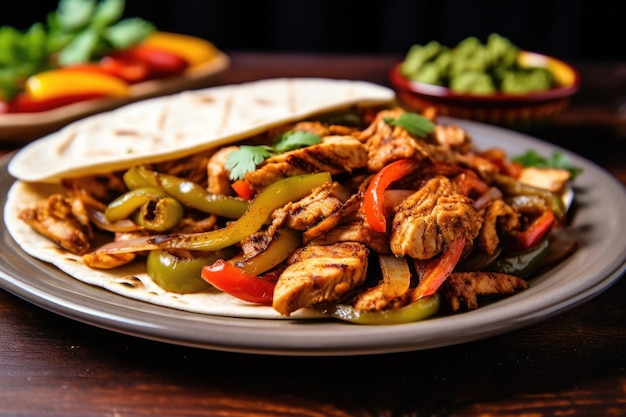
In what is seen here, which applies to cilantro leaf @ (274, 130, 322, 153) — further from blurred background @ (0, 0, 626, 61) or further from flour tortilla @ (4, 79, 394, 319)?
blurred background @ (0, 0, 626, 61)

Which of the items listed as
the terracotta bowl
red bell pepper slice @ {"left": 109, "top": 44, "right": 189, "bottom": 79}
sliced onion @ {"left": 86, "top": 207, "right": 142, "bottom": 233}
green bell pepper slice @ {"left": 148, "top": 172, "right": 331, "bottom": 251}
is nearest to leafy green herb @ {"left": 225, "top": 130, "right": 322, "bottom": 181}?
green bell pepper slice @ {"left": 148, "top": 172, "right": 331, "bottom": 251}

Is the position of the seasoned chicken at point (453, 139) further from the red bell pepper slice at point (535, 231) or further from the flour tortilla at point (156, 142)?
the red bell pepper slice at point (535, 231)

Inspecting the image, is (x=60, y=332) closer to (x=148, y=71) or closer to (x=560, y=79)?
(x=148, y=71)

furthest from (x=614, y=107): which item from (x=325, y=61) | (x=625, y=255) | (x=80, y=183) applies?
(x=80, y=183)

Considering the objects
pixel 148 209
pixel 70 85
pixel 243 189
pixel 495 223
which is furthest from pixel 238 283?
pixel 70 85

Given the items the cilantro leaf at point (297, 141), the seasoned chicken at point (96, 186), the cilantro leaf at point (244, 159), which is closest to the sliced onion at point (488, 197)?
the cilantro leaf at point (297, 141)

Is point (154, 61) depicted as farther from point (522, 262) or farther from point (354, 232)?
point (522, 262)

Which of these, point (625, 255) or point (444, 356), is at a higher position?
point (625, 255)
